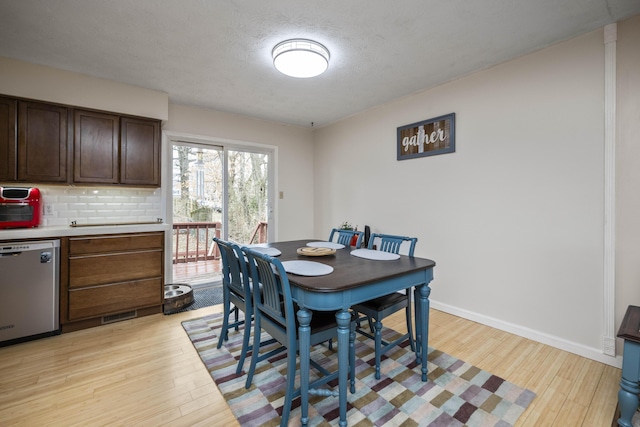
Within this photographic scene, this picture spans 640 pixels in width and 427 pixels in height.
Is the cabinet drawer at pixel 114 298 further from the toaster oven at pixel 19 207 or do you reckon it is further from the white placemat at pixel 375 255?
the white placemat at pixel 375 255

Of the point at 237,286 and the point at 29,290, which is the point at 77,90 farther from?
the point at 237,286

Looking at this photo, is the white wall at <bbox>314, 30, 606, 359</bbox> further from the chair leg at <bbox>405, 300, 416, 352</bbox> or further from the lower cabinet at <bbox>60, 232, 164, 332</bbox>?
the lower cabinet at <bbox>60, 232, 164, 332</bbox>

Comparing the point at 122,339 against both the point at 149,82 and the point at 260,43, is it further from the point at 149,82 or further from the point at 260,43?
the point at 260,43

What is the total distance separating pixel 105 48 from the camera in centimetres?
241

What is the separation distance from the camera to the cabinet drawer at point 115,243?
263 cm

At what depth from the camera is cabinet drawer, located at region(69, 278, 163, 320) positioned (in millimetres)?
2641

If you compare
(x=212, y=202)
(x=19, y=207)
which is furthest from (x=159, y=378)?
(x=212, y=202)

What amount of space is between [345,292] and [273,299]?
457mm

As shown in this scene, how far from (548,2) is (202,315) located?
3.96 m

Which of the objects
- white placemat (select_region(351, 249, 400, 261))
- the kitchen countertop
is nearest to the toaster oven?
the kitchen countertop

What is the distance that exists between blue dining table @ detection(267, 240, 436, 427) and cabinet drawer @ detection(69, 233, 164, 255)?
201 centimetres

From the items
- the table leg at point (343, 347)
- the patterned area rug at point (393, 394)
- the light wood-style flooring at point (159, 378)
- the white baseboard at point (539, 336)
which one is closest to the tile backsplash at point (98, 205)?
the light wood-style flooring at point (159, 378)

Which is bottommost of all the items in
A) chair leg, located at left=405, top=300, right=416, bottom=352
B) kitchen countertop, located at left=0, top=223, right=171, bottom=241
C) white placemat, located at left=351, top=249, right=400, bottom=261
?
chair leg, located at left=405, top=300, right=416, bottom=352

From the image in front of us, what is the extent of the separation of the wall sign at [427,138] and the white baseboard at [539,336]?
5.75 ft
